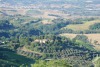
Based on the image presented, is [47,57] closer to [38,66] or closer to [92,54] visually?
[92,54]

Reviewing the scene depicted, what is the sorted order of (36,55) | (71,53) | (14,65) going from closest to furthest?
1. (14,65)
2. (36,55)
3. (71,53)

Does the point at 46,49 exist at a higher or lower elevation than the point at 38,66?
lower

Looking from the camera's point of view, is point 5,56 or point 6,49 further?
point 6,49

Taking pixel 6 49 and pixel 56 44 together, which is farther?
pixel 56 44

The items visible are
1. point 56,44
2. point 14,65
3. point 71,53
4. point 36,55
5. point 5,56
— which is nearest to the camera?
point 14,65

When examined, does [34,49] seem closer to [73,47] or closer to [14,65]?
[73,47]

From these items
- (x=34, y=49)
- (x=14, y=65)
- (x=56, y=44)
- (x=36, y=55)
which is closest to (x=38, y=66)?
(x=14, y=65)

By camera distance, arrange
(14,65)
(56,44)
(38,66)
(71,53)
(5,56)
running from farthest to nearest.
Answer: (56,44) → (71,53) → (5,56) → (14,65) → (38,66)

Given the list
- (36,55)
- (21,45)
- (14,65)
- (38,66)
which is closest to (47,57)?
(36,55)

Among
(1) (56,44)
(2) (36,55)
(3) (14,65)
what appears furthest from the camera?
(1) (56,44)
